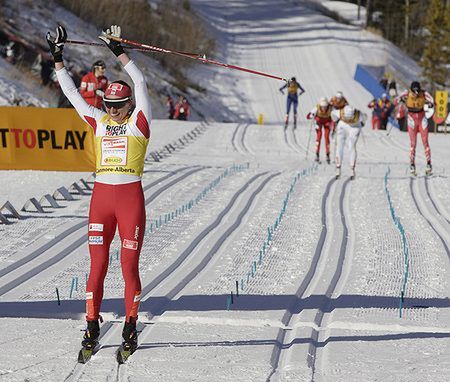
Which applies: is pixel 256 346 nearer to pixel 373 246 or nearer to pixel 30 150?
pixel 373 246

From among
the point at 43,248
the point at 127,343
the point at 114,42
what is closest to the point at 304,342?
the point at 127,343

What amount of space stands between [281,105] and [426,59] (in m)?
22.1

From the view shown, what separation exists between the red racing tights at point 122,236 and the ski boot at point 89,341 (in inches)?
2.3

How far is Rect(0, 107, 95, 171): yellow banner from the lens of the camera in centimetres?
1471

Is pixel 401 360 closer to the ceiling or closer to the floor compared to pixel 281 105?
closer to the ceiling

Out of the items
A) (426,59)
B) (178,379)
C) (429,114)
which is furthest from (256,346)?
(426,59)

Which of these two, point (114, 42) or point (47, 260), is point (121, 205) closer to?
point (114, 42)

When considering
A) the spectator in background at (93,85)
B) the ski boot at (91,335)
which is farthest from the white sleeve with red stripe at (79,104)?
the spectator in background at (93,85)

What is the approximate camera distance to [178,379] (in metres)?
5.84

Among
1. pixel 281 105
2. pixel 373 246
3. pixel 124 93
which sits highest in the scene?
pixel 124 93

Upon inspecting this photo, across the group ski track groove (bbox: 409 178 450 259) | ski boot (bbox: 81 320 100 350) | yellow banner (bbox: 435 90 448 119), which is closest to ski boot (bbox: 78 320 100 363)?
ski boot (bbox: 81 320 100 350)

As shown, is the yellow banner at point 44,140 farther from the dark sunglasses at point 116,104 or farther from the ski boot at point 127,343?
the ski boot at point 127,343

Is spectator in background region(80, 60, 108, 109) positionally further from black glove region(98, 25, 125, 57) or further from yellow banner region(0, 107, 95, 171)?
black glove region(98, 25, 125, 57)

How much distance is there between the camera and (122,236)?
641 centimetres
